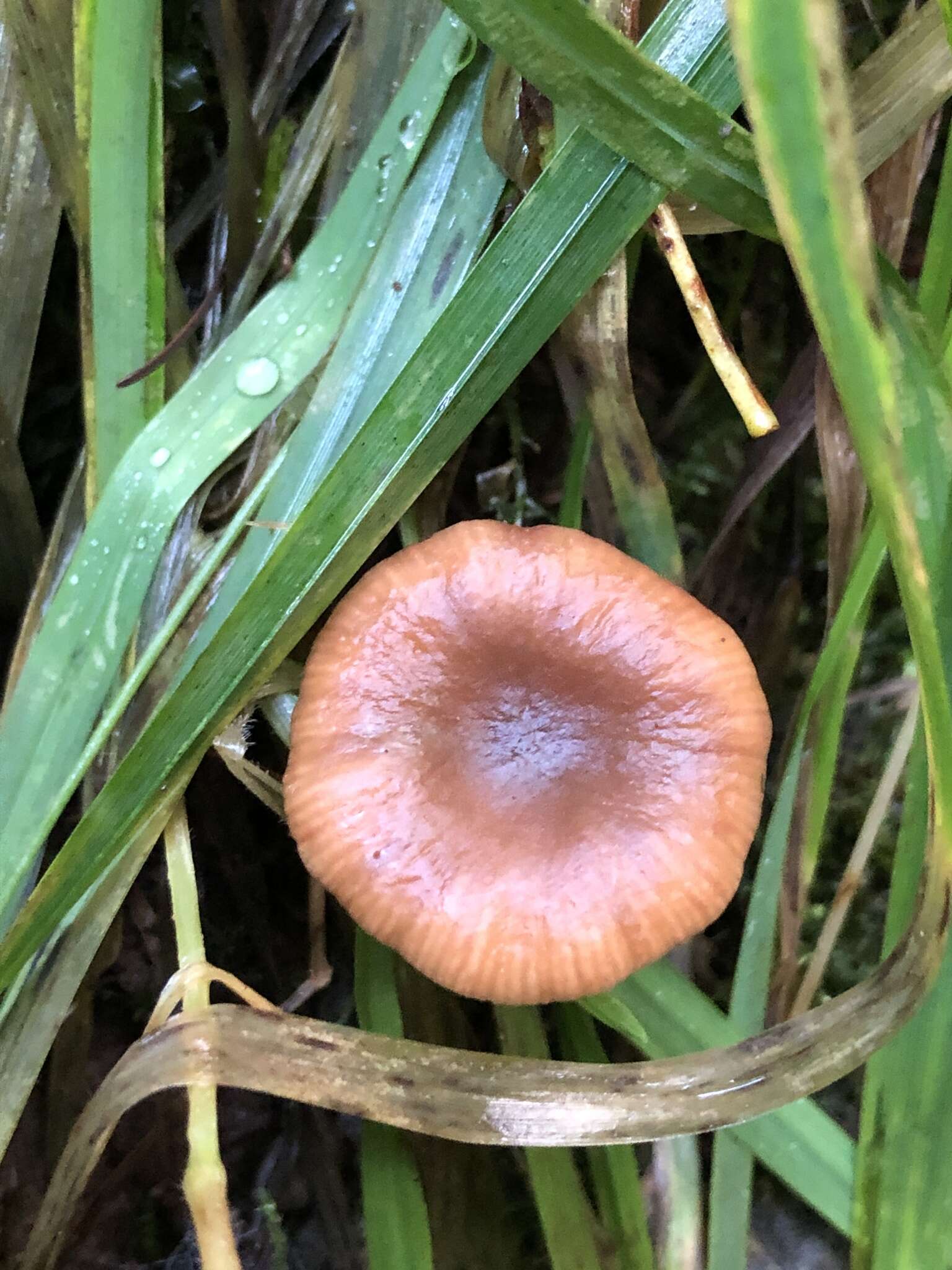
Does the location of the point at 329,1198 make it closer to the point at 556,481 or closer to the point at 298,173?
the point at 556,481

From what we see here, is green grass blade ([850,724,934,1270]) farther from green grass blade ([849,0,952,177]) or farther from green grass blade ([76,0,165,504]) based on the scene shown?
green grass blade ([76,0,165,504])

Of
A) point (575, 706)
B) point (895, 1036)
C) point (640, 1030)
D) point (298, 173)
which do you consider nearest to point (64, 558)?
point (298, 173)

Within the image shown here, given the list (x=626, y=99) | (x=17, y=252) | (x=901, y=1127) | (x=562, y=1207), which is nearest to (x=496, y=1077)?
(x=562, y=1207)

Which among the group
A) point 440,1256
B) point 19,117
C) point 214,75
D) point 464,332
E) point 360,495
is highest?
point 214,75

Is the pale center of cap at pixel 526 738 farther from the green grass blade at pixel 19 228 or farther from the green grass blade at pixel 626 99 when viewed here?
the green grass blade at pixel 19 228

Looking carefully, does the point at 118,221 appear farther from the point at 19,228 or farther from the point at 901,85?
the point at 901,85

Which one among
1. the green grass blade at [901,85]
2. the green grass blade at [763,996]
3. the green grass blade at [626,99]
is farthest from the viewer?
the green grass blade at [763,996]

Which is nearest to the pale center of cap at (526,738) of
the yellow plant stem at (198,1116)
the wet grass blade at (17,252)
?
the yellow plant stem at (198,1116)
